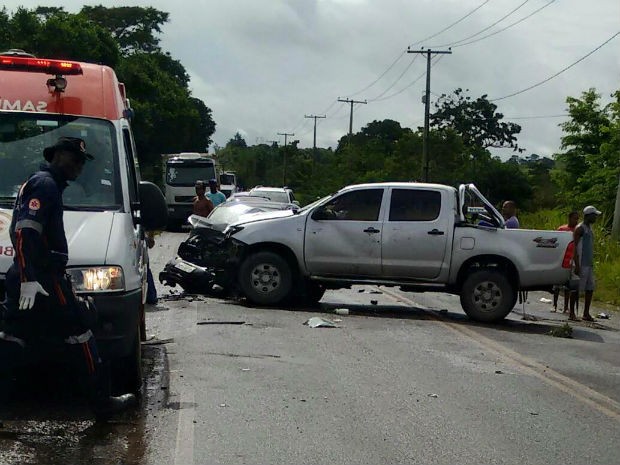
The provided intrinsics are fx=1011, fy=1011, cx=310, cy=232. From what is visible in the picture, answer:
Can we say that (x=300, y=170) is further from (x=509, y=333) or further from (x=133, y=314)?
(x=133, y=314)

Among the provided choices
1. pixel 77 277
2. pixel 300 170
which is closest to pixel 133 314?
pixel 77 277

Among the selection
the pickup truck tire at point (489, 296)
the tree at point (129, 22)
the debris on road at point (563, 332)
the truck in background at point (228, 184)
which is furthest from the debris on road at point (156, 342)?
the tree at point (129, 22)

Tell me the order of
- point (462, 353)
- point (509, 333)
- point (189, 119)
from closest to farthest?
point (462, 353) → point (509, 333) → point (189, 119)

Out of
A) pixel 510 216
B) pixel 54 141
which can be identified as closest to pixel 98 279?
pixel 54 141

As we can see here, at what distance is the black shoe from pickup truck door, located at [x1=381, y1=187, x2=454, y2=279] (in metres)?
7.98

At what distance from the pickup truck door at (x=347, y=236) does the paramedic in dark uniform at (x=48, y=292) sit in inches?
318

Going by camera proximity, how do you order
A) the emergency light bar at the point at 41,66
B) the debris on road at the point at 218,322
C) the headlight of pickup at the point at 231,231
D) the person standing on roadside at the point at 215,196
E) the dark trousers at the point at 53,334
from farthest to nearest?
the person standing on roadside at the point at 215,196
the headlight of pickup at the point at 231,231
the debris on road at the point at 218,322
the emergency light bar at the point at 41,66
the dark trousers at the point at 53,334

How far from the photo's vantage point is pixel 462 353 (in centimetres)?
1114

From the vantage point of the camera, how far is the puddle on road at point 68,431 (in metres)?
6.19

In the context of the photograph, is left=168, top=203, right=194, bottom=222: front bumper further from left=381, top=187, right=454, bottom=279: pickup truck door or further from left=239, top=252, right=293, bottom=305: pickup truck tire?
left=381, top=187, right=454, bottom=279: pickup truck door

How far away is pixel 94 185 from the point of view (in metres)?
7.98

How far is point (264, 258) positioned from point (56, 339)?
813 centimetres

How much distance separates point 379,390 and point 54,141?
3436 millimetres

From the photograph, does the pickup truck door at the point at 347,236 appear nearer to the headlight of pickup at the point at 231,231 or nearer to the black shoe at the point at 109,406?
the headlight of pickup at the point at 231,231
